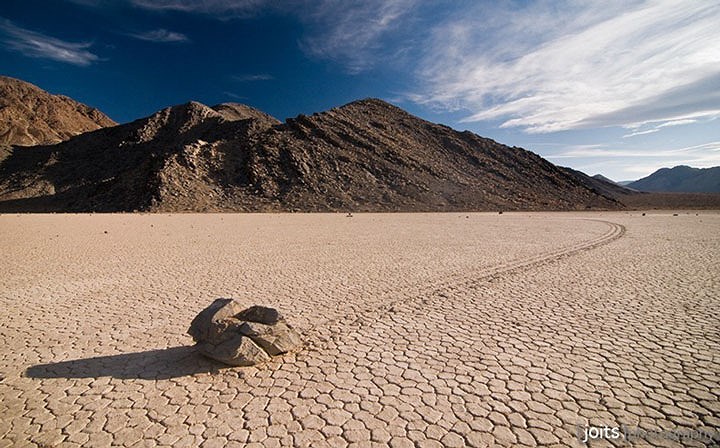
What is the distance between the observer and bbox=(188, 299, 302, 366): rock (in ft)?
14.1

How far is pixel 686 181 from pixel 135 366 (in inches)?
9014

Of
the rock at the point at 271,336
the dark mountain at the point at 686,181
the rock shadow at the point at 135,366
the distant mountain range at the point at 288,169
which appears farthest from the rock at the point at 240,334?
the dark mountain at the point at 686,181

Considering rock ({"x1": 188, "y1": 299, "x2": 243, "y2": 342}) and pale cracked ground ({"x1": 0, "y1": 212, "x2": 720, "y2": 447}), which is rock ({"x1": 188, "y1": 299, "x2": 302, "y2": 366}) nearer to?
rock ({"x1": 188, "y1": 299, "x2": 243, "y2": 342})

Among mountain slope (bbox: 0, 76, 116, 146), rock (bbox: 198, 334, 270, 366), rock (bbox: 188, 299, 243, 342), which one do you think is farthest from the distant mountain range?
rock (bbox: 198, 334, 270, 366)

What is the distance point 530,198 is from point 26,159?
86.7 metres

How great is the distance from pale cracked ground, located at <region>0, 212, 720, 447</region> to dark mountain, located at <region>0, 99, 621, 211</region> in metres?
34.8

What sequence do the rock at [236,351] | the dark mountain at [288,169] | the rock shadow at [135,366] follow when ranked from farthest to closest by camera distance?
the dark mountain at [288,169]
the rock at [236,351]
the rock shadow at [135,366]

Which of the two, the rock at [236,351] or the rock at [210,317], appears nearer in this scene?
the rock at [236,351]

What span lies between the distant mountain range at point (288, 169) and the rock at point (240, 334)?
38.2 metres

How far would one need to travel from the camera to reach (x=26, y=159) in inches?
2539

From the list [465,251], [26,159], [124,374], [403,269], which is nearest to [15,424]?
[124,374]

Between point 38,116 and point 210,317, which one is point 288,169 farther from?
point 38,116

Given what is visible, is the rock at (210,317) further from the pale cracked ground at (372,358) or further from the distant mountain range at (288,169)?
the distant mountain range at (288,169)

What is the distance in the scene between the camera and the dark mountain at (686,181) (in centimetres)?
14862
